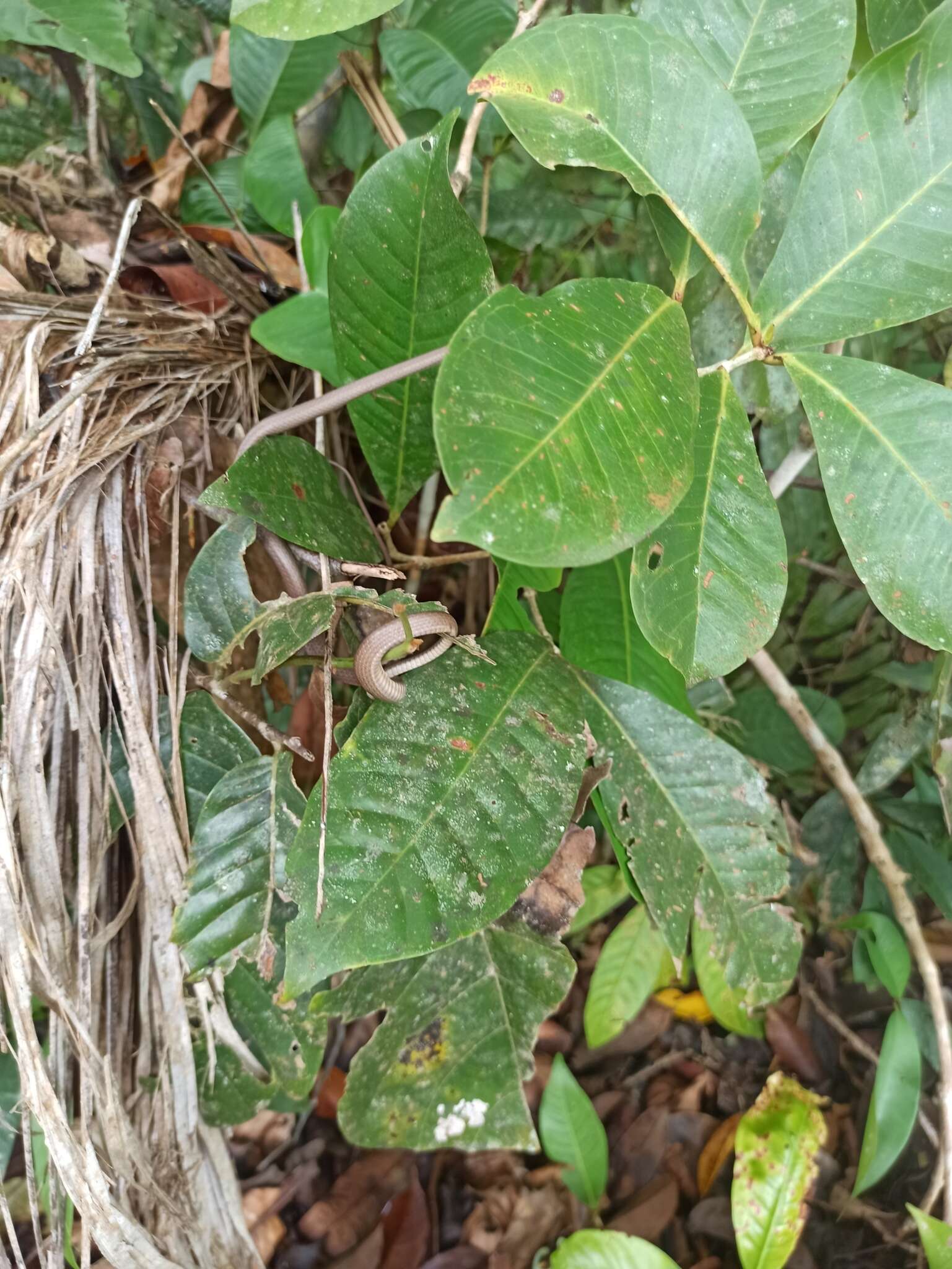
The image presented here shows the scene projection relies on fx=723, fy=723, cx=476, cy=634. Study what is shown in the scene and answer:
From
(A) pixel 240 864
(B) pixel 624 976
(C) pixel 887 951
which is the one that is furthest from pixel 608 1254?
(A) pixel 240 864

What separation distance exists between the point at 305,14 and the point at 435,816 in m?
0.60

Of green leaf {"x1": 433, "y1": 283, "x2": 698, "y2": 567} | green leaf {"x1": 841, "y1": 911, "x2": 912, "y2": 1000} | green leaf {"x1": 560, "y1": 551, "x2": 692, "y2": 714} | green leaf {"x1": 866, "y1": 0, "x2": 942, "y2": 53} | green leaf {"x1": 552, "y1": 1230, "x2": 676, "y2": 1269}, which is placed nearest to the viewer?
green leaf {"x1": 433, "y1": 283, "x2": 698, "y2": 567}

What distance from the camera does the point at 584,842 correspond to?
0.72m

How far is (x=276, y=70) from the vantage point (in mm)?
860

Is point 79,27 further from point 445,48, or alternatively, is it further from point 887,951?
point 887,951

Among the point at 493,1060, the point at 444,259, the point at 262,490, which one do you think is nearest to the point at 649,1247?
the point at 493,1060

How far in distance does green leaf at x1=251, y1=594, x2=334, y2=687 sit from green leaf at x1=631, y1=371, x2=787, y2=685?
0.76ft

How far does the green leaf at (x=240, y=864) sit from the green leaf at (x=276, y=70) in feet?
2.58

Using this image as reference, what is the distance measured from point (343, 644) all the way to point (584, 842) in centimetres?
31

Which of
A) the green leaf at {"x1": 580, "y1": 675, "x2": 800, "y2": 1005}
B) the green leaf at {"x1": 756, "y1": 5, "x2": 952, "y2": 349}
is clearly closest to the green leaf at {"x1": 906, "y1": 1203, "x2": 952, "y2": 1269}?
the green leaf at {"x1": 580, "y1": 675, "x2": 800, "y2": 1005}

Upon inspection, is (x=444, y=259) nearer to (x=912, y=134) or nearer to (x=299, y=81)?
(x=912, y=134)

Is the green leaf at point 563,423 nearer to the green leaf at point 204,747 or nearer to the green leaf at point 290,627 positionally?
the green leaf at point 290,627

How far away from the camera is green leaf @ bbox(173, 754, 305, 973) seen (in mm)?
651

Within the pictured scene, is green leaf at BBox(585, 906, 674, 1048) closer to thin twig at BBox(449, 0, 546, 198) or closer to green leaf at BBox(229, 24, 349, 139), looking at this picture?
A: thin twig at BBox(449, 0, 546, 198)
